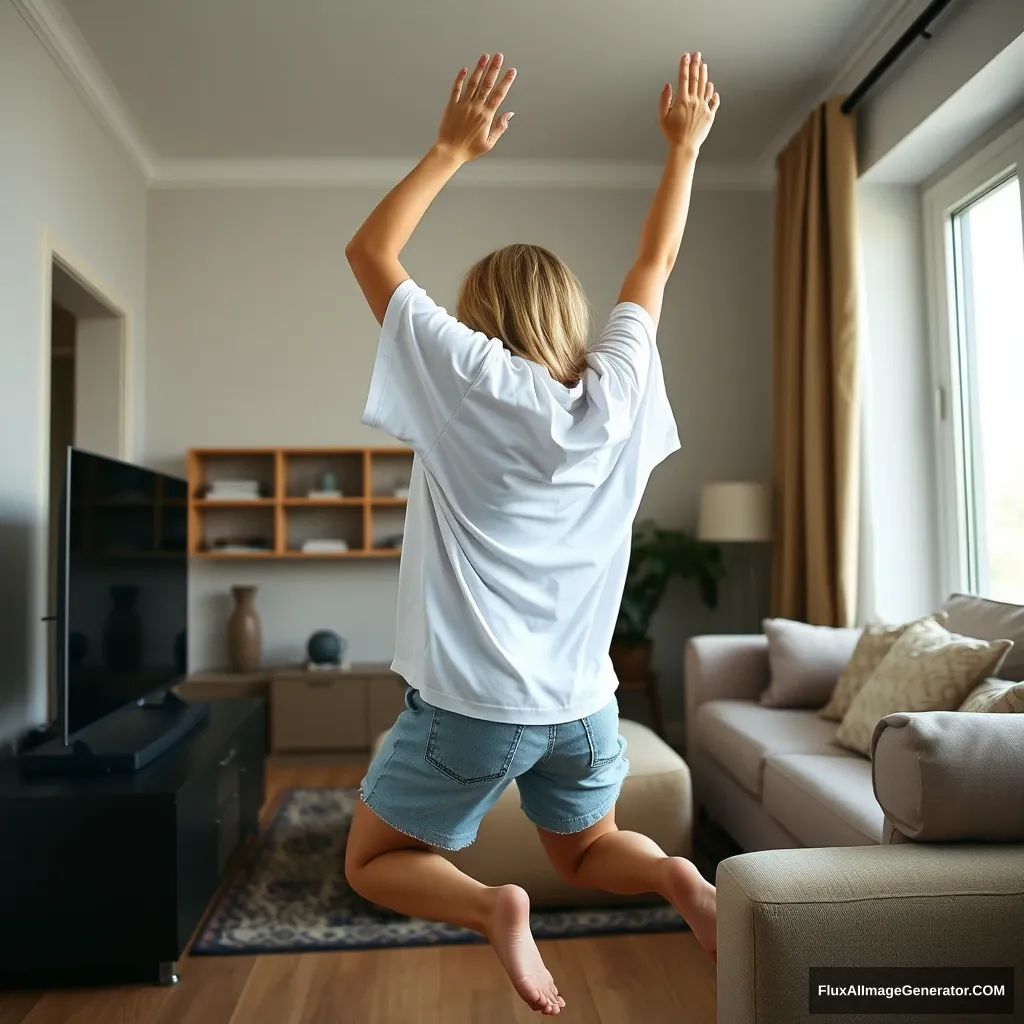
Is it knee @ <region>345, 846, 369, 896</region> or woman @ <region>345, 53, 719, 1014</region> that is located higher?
woman @ <region>345, 53, 719, 1014</region>

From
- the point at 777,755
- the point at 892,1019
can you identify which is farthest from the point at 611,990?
the point at 892,1019

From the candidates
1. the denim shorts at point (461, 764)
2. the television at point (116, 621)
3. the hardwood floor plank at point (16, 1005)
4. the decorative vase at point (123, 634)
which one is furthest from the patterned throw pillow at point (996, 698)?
the decorative vase at point (123, 634)

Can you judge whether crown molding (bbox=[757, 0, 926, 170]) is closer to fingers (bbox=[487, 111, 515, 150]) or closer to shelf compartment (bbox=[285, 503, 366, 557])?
fingers (bbox=[487, 111, 515, 150])

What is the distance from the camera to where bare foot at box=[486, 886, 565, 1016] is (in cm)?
118

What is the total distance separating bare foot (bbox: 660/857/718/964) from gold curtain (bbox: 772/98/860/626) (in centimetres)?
263

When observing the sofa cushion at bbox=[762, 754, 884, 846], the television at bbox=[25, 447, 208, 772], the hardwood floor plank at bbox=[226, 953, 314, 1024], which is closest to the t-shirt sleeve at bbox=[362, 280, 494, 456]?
the sofa cushion at bbox=[762, 754, 884, 846]

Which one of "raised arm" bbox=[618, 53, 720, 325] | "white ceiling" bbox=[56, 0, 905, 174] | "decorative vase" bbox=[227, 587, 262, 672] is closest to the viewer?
"raised arm" bbox=[618, 53, 720, 325]

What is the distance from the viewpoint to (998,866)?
1.38 meters

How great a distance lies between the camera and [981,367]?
11.8 ft

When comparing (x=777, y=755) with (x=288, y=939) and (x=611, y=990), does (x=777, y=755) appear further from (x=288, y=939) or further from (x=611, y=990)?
(x=288, y=939)

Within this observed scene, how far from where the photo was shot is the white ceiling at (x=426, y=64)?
3.47 m

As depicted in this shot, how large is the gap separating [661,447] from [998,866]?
2.59 feet

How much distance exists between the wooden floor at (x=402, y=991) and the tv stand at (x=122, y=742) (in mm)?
525

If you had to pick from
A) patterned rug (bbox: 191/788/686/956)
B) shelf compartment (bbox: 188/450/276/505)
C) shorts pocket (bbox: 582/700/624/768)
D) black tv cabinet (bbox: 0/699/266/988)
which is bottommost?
patterned rug (bbox: 191/788/686/956)
